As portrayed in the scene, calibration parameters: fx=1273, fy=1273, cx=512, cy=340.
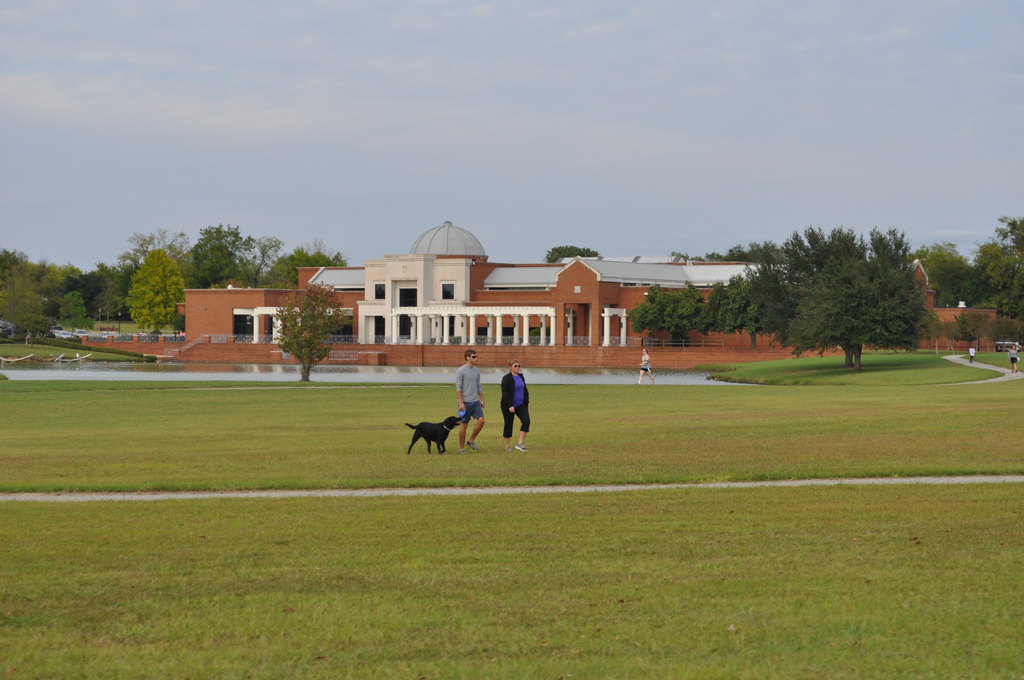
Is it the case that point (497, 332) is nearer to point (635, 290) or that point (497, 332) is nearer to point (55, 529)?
point (635, 290)

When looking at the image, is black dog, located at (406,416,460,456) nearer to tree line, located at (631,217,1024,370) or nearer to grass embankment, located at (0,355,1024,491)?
grass embankment, located at (0,355,1024,491)

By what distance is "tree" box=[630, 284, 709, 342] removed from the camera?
117 meters

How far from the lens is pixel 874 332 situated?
75.2 metres

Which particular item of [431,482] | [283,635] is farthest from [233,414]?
[283,635]

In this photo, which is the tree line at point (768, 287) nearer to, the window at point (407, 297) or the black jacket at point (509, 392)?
the window at point (407, 297)

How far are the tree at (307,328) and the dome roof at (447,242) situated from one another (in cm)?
6546

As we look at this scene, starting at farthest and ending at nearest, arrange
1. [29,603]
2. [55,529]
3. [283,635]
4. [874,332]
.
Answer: [874,332] → [55,529] → [29,603] → [283,635]

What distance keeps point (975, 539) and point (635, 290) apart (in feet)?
370

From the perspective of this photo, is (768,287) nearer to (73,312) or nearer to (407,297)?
(407,297)

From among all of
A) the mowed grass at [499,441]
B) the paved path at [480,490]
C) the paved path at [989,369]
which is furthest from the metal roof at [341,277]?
the paved path at [480,490]

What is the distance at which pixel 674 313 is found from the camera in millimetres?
117625

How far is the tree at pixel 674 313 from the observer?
116688mm

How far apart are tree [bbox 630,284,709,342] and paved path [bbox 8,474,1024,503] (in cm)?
9703

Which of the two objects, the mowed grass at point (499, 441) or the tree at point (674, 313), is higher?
the tree at point (674, 313)
